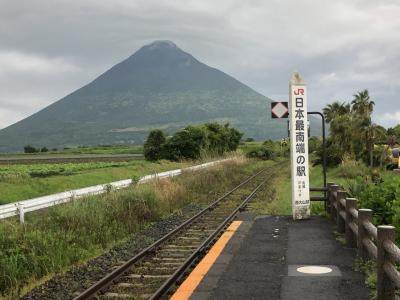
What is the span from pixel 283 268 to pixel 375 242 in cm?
137

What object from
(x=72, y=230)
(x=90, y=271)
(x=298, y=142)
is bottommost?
(x=90, y=271)

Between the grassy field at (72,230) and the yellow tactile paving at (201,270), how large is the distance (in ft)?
7.39

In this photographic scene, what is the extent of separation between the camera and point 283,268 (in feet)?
25.8

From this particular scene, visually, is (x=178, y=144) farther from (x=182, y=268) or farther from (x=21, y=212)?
(x=182, y=268)

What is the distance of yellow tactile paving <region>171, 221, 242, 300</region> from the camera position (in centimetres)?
684

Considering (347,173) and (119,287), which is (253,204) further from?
(347,173)

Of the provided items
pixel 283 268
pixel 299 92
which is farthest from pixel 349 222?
pixel 299 92

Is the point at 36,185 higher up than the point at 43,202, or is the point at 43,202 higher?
the point at 43,202

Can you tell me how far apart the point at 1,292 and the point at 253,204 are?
10.5 metres

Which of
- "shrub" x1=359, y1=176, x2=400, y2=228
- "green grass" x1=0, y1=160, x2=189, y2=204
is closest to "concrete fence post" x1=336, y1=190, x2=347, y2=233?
"shrub" x1=359, y1=176, x2=400, y2=228

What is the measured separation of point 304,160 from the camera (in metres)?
12.3

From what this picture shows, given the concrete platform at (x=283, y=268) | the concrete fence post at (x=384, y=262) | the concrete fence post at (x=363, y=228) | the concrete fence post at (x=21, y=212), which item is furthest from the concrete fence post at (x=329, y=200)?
the concrete fence post at (x=21, y=212)

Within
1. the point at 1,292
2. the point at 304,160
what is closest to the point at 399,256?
the point at 1,292

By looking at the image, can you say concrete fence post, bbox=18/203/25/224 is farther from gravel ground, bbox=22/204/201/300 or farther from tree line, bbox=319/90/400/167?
tree line, bbox=319/90/400/167
